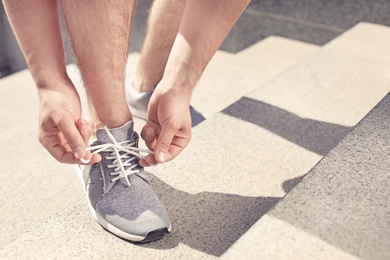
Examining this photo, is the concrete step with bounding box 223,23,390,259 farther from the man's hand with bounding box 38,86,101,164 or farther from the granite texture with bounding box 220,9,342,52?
the granite texture with bounding box 220,9,342,52

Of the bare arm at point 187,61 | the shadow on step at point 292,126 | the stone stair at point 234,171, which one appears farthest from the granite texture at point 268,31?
the bare arm at point 187,61

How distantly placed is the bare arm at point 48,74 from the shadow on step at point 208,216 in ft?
0.71

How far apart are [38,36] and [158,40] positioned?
0.53 m

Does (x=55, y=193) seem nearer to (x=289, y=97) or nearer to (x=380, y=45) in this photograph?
(x=289, y=97)

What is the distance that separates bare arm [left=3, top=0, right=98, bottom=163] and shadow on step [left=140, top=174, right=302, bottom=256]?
216mm

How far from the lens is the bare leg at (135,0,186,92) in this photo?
1.45 metres

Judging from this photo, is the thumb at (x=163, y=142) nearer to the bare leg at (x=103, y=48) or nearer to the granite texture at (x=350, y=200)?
the bare leg at (x=103, y=48)

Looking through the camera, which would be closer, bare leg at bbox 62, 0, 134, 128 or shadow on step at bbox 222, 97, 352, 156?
bare leg at bbox 62, 0, 134, 128

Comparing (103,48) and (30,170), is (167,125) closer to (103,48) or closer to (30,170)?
(103,48)

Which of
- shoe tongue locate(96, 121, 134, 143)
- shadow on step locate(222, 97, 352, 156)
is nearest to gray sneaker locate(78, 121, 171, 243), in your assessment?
shoe tongue locate(96, 121, 134, 143)

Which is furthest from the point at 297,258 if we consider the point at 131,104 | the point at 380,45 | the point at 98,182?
the point at 380,45

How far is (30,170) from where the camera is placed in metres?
1.49

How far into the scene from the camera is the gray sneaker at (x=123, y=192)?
0.98m

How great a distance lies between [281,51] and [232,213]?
139cm
